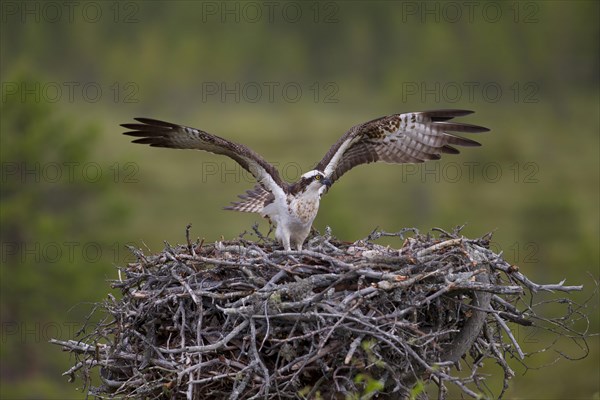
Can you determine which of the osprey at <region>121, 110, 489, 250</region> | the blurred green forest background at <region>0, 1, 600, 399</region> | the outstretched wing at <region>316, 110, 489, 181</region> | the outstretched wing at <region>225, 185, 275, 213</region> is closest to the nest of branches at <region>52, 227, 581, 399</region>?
the osprey at <region>121, 110, 489, 250</region>

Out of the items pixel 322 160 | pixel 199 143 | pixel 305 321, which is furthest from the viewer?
pixel 322 160

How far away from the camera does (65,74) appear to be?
3538 inches

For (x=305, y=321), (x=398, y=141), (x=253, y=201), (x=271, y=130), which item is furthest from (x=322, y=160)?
(x=271, y=130)

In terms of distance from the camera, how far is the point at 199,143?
321 inches

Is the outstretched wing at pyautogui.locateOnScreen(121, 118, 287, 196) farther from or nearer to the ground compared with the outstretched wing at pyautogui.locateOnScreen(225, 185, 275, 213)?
farther from the ground

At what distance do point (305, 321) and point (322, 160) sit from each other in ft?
7.43

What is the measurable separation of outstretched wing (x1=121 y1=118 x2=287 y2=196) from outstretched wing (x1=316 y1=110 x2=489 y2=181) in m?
0.49

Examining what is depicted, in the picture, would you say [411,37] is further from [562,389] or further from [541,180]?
[562,389]

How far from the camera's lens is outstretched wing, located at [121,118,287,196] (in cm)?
798

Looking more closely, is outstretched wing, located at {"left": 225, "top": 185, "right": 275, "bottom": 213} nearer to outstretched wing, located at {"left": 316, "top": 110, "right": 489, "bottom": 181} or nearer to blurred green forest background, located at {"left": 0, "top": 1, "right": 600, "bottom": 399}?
outstretched wing, located at {"left": 316, "top": 110, "right": 489, "bottom": 181}

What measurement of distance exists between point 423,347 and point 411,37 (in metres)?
94.3

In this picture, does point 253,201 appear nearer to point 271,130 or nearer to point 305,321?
point 305,321

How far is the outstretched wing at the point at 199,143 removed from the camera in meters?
7.98

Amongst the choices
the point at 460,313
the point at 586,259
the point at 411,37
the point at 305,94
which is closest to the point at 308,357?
the point at 460,313
